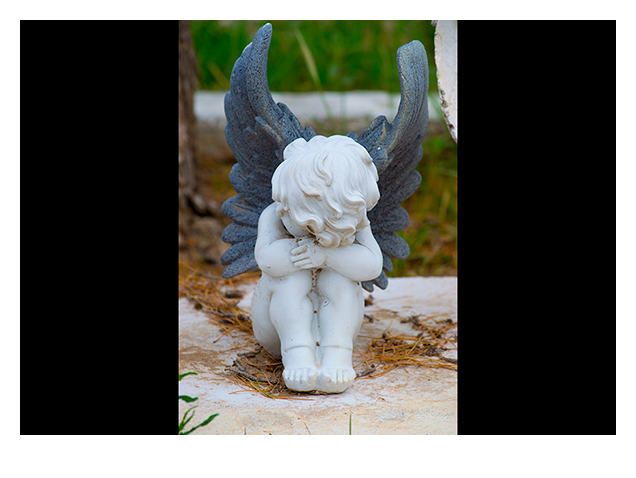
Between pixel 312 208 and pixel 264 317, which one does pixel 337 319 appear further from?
pixel 312 208

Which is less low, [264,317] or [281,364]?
[264,317]

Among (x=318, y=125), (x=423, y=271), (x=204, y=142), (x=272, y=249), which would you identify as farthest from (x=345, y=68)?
(x=272, y=249)

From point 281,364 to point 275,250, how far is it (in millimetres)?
480

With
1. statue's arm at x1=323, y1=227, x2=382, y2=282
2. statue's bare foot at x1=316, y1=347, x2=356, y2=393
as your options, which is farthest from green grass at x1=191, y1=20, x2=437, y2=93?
statue's bare foot at x1=316, y1=347, x2=356, y2=393

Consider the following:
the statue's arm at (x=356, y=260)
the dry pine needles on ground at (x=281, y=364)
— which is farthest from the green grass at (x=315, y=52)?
the statue's arm at (x=356, y=260)

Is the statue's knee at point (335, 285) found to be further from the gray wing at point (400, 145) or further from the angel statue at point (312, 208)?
the gray wing at point (400, 145)

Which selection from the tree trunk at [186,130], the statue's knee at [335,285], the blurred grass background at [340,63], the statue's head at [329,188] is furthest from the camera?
the blurred grass background at [340,63]

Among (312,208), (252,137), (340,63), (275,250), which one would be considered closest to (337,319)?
(275,250)

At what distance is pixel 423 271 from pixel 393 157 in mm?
1970

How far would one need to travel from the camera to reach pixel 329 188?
2.04 metres

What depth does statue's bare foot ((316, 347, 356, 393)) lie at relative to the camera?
219 cm

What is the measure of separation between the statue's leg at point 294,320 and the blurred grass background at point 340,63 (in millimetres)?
2532

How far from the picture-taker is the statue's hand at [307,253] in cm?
222

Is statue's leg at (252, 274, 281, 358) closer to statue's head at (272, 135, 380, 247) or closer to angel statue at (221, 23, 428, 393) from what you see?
angel statue at (221, 23, 428, 393)
